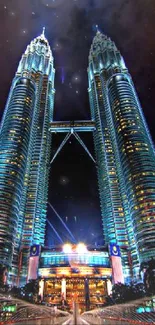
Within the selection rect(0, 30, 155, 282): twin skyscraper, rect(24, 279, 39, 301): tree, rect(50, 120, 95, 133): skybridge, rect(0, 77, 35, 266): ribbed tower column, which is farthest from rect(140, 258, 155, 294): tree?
rect(50, 120, 95, 133): skybridge

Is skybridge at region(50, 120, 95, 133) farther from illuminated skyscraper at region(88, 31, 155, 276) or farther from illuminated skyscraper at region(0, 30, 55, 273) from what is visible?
illuminated skyscraper at region(0, 30, 55, 273)

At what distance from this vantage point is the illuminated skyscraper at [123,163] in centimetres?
10450

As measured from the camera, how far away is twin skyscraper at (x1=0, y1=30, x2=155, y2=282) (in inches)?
4144

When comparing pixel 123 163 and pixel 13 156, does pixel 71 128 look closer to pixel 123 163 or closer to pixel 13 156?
pixel 123 163

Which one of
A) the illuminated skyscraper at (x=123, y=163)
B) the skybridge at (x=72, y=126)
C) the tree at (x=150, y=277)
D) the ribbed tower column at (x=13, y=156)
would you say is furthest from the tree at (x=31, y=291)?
the skybridge at (x=72, y=126)

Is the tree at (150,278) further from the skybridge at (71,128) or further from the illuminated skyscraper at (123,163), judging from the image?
the skybridge at (71,128)

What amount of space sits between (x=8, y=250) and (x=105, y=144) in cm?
8486

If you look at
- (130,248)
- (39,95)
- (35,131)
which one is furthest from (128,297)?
(39,95)

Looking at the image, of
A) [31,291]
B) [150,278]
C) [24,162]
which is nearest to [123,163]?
[24,162]

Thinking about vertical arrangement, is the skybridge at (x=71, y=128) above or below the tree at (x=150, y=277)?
above

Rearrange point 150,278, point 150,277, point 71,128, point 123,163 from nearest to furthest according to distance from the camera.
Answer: point 150,278
point 150,277
point 123,163
point 71,128

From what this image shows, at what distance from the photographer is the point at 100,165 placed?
14838cm

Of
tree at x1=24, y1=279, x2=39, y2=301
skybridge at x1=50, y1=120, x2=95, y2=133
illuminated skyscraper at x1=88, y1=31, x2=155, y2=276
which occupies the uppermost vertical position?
skybridge at x1=50, y1=120, x2=95, y2=133

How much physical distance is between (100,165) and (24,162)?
4773cm
